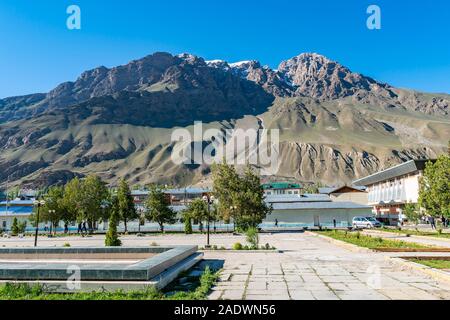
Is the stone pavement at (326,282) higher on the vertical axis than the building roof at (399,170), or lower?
lower

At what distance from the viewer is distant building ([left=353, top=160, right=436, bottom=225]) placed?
59.8 m

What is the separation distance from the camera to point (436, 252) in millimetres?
18719

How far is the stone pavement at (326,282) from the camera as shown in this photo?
9.54 m

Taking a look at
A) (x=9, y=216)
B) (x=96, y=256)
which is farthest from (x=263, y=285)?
(x=9, y=216)

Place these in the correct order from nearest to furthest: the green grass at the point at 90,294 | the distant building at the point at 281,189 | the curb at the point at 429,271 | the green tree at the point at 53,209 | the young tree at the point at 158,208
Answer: the green grass at the point at 90,294 < the curb at the point at 429,271 < the young tree at the point at 158,208 < the green tree at the point at 53,209 < the distant building at the point at 281,189

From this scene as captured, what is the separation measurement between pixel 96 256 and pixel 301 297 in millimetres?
10869

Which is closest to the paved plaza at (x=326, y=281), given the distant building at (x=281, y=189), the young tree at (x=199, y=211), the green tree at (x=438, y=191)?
the green tree at (x=438, y=191)

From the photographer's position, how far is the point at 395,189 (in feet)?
228

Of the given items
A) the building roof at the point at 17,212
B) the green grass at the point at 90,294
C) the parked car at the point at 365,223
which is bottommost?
the parked car at the point at 365,223

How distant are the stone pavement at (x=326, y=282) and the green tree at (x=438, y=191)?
68.4 ft

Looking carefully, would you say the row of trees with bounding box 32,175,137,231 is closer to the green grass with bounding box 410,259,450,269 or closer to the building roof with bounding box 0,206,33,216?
the building roof with bounding box 0,206,33,216

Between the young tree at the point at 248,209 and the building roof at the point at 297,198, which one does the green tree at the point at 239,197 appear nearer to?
the young tree at the point at 248,209
